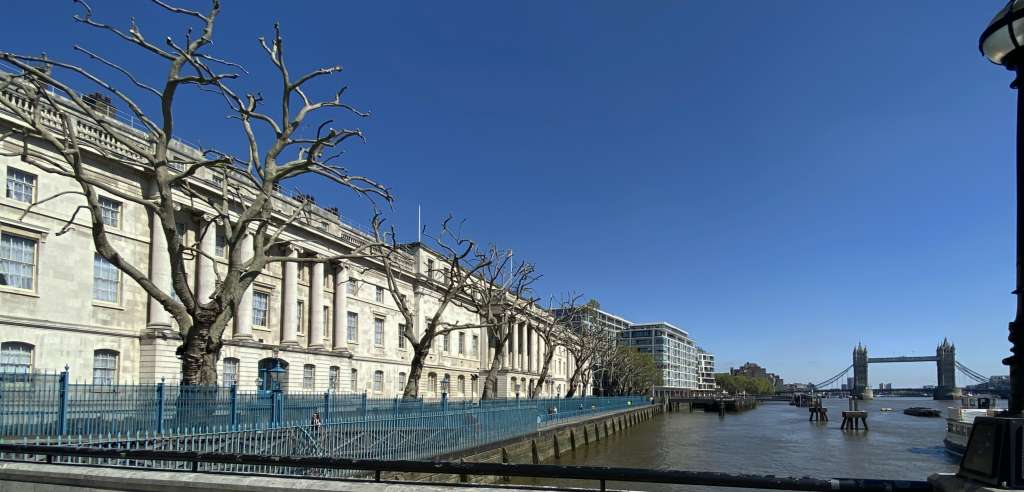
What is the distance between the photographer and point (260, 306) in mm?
43531

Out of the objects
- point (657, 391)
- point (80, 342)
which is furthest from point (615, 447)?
point (657, 391)

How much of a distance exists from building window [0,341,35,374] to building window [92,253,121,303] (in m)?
4.07

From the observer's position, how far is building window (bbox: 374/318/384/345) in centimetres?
5622

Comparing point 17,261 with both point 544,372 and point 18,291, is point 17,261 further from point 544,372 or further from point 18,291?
point 544,372

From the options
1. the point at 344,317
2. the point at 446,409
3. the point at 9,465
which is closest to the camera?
the point at 9,465

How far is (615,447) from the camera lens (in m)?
51.7

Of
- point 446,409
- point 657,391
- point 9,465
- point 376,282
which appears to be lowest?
point 657,391

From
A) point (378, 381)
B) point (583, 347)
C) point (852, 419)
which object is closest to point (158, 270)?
point (378, 381)

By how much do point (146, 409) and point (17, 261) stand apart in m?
17.4

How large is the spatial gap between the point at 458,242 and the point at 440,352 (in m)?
27.0

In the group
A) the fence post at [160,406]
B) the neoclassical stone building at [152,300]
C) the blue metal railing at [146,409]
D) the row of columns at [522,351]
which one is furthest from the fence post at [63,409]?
the row of columns at [522,351]

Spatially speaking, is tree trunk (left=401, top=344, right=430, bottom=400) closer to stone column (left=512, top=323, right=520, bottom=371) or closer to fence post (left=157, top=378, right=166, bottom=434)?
fence post (left=157, top=378, right=166, bottom=434)

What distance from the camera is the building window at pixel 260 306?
141ft

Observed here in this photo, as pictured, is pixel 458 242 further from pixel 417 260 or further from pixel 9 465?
pixel 9 465
